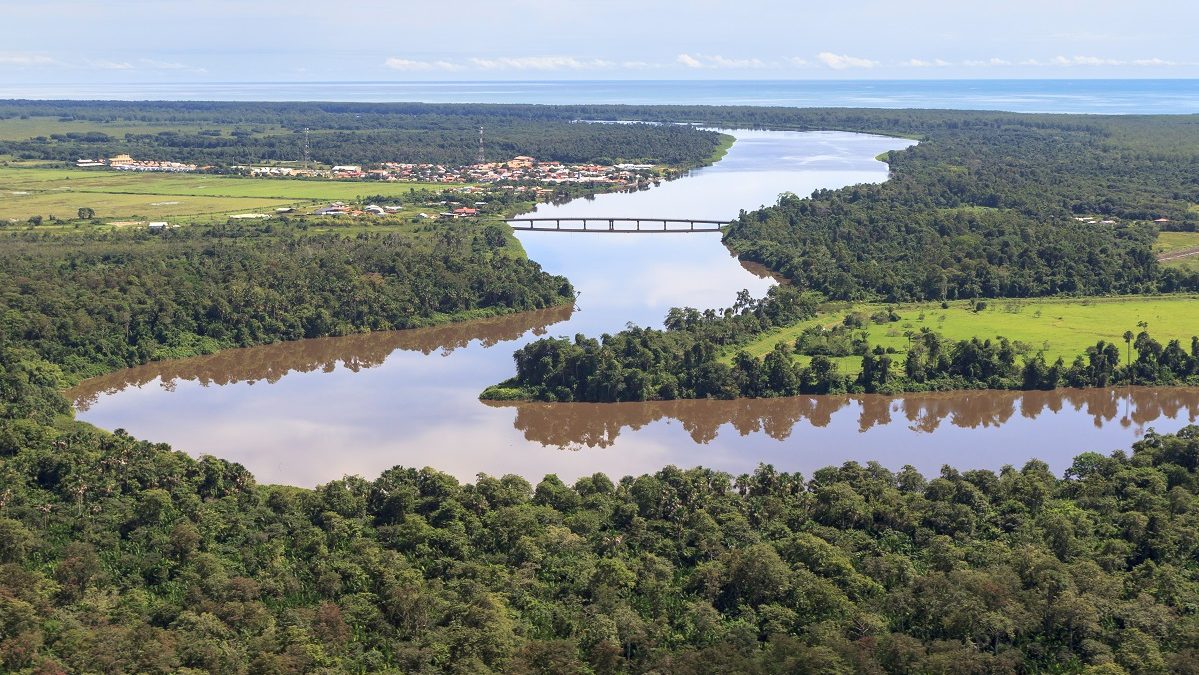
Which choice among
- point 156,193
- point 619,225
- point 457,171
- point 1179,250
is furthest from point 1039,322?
point 457,171

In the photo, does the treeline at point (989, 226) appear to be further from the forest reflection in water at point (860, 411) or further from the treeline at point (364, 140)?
the treeline at point (364, 140)

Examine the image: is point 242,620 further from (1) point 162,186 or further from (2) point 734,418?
(1) point 162,186

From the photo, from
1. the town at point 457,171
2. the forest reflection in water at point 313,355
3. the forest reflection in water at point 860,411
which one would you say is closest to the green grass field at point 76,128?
the town at point 457,171

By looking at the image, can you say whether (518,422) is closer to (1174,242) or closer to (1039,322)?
(1039,322)

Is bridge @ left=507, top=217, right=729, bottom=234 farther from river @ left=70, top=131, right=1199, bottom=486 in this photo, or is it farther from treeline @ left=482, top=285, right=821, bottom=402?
treeline @ left=482, top=285, right=821, bottom=402

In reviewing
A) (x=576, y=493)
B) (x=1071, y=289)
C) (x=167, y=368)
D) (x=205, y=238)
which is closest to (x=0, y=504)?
(x=576, y=493)

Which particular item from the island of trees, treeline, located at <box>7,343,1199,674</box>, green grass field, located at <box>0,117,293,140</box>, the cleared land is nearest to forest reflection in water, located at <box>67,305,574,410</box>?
the island of trees
